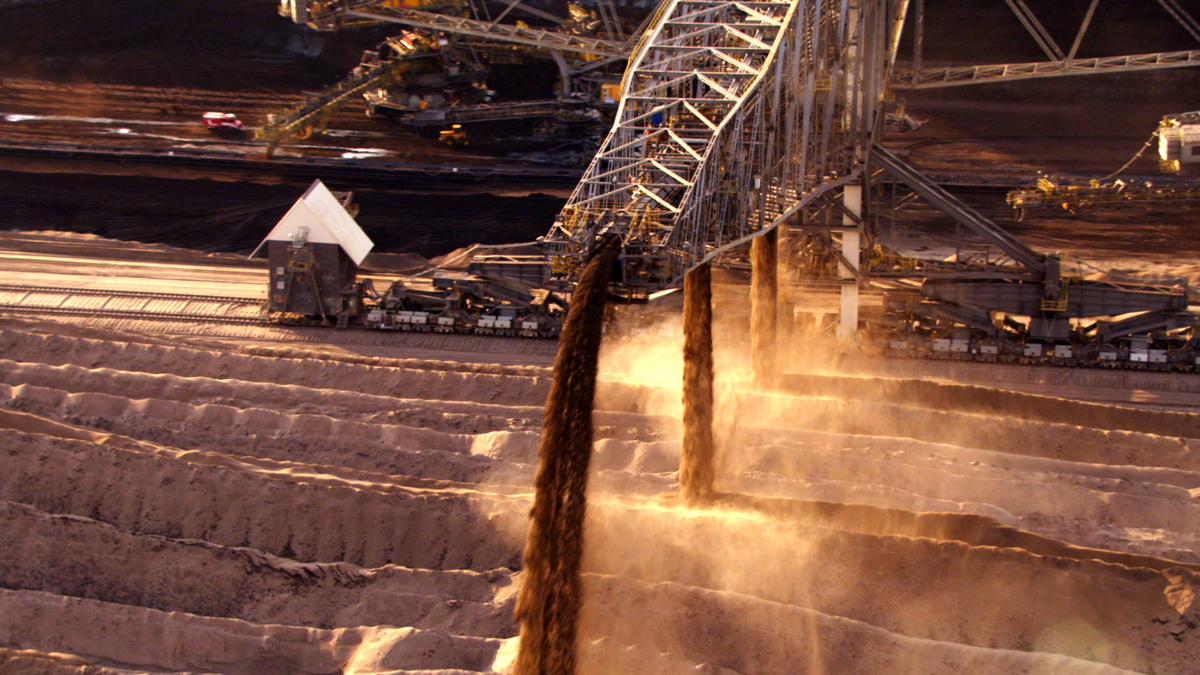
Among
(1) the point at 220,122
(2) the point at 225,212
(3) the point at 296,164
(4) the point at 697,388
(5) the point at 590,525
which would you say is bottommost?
(5) the point at 590,525

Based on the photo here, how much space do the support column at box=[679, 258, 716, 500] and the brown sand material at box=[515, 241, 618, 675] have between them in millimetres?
5029

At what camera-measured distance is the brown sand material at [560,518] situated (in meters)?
17.1

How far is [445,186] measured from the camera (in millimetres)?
49250

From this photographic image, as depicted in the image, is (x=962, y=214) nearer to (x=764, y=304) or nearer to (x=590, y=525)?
(x=764, y=304)

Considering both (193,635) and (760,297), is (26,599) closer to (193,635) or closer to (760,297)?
(193,635)

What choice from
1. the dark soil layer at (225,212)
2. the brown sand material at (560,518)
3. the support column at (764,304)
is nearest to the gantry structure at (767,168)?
the support column at (764,304)

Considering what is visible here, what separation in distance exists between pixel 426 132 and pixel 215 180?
10292 millimetres

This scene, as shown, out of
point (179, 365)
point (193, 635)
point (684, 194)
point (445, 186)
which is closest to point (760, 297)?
point (684, 194)

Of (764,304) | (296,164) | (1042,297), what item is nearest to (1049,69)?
(1042,297)

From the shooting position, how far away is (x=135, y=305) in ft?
128

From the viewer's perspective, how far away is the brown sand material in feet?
56.0

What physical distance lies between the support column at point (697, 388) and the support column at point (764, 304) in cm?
649

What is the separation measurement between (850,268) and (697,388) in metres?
11.5

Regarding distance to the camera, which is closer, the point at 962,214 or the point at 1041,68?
the point at 962,214
